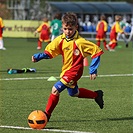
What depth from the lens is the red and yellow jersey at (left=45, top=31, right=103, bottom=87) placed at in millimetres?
8672

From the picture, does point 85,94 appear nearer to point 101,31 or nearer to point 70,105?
point 70,105

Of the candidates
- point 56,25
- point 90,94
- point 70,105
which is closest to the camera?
point 90,94

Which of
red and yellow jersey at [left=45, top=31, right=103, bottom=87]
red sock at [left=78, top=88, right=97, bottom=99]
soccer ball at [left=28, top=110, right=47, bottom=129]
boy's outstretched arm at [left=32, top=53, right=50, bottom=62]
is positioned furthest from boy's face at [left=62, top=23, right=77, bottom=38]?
soccer ball at [left=28, top=110, right=47, bottom=129]

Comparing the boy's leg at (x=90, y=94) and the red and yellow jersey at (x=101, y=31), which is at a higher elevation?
the boy's leg at (x=90, y=94)

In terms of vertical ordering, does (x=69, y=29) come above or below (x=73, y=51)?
above

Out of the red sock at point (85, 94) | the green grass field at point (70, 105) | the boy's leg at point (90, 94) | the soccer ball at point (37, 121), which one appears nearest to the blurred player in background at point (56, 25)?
the green grass field at point (70, 105)

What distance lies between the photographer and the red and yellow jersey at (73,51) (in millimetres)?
8672

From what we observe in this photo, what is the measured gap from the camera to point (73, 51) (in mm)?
8695

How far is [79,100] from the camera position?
37.6ft

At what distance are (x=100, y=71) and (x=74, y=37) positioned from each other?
A: 31.7 feet

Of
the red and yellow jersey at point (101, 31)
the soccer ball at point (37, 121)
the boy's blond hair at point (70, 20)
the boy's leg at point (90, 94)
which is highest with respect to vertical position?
the boy's blond hair at point (70, 20)

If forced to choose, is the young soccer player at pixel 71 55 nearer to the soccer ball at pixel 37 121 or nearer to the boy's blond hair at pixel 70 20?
the boy's blond hair at pixel 70 20

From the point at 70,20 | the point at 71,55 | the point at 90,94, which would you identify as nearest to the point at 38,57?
the point at 71,55

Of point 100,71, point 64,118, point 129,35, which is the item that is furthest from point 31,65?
point 129,35
